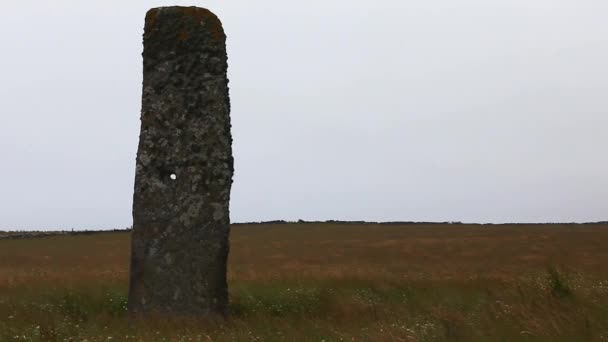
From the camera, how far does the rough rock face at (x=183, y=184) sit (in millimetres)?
10312

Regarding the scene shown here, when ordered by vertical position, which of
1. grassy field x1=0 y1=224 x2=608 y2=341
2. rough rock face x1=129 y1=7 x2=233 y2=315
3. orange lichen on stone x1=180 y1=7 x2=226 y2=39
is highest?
Answer: orange lichen on stone x1=180 y1=7 x2=226 y2=39

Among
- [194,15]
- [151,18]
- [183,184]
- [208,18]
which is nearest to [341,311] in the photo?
[183,184]

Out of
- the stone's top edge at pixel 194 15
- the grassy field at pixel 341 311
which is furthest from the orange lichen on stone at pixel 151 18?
the grassy field at pixel 341 311

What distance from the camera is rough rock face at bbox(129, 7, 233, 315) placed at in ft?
33.8

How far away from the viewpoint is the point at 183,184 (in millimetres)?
10352

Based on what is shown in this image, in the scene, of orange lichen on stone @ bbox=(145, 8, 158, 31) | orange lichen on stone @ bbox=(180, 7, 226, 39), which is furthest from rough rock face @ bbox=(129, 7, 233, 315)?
orange lichen on stone @ bbox=(145, 8, 158, 31)

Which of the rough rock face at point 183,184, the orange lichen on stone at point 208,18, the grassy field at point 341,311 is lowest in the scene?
the grassy field at point 341,311

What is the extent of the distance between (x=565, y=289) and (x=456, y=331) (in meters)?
3.72

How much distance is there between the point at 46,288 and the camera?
42.0 ft

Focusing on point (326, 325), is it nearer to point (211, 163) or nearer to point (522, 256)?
point (211, 163)

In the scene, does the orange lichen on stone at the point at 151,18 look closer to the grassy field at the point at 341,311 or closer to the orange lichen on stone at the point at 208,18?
the orange lichen on stone at the point at 208,18

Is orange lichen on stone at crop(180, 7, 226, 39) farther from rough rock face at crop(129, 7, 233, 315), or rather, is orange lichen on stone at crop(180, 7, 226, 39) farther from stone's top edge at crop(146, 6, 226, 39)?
rough rock face at crop(129, 7, 233, 315)

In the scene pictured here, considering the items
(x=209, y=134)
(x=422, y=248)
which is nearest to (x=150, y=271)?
(x=209, y=134)

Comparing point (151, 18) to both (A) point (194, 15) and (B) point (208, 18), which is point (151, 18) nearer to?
(A) point (194, 15)
